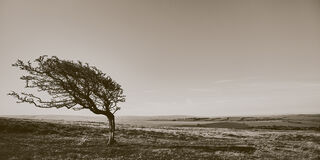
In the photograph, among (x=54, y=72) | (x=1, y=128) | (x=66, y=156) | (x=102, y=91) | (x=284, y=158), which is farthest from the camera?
(x=1, y=128)

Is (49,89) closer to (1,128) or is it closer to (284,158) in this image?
(1,128)

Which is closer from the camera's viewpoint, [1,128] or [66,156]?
[66,156]

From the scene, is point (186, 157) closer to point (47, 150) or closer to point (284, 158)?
point (284, 158)

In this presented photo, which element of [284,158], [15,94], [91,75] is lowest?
[284,158]

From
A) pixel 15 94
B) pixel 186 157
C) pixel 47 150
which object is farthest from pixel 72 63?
pixel 186 157

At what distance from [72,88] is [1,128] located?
20021mm

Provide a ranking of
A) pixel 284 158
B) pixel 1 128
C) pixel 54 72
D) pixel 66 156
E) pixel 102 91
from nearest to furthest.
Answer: pixel 66 156 < pixel 284 158 < pixel 54 72 < pixel 102 91 < pixel 1 128

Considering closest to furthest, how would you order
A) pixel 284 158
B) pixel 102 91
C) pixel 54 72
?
pixel 284 158
pixel 54 72
pixel 102 91

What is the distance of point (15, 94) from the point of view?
3566 cm

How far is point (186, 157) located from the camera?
26.7 meters

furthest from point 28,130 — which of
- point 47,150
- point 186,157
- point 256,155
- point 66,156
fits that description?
point 256,155

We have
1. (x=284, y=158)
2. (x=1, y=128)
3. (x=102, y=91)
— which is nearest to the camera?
(x=284, y=158)

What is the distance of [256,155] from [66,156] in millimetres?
19562

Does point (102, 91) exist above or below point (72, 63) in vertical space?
below
